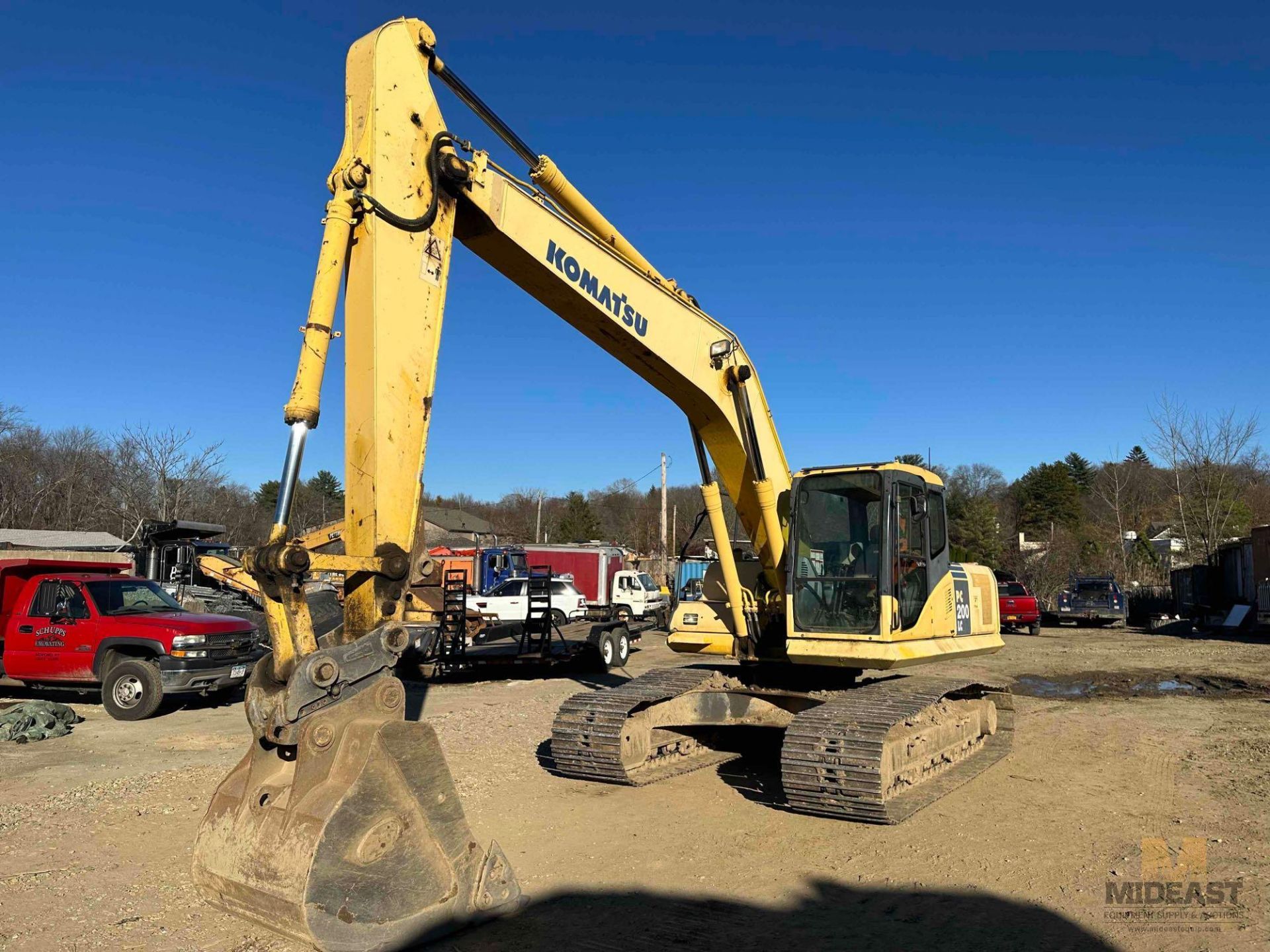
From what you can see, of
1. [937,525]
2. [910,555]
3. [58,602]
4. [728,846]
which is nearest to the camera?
[728,846]

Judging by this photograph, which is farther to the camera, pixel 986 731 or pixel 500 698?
pixel 500 698

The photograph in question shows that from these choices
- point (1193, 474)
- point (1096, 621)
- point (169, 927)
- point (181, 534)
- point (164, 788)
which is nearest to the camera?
point (169, 927)

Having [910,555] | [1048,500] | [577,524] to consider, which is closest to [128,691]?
[910,555]

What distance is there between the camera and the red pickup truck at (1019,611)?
26.5 metres

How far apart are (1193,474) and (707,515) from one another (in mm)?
36101

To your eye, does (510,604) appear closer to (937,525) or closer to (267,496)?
(937,525)

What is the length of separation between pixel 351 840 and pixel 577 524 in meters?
63.4

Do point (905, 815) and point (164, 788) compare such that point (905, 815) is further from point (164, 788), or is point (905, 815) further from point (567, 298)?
point (164, 788)

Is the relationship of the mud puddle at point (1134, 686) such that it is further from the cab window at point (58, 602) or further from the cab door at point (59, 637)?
the cab window at point (58, 602)

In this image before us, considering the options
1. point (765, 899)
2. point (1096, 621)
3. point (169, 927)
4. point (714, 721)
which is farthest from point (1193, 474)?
point (169, 927)

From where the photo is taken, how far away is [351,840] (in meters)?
4.18

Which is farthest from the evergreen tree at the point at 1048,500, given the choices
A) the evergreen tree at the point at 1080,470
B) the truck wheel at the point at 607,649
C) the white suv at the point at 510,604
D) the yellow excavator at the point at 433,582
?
the yellow excavator at the point at 433,582

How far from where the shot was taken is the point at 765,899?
5.39m

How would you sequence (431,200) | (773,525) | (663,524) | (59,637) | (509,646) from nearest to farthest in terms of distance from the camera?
(431,200)
(773,525)
(59,637)
(509,646)
(663,524)
